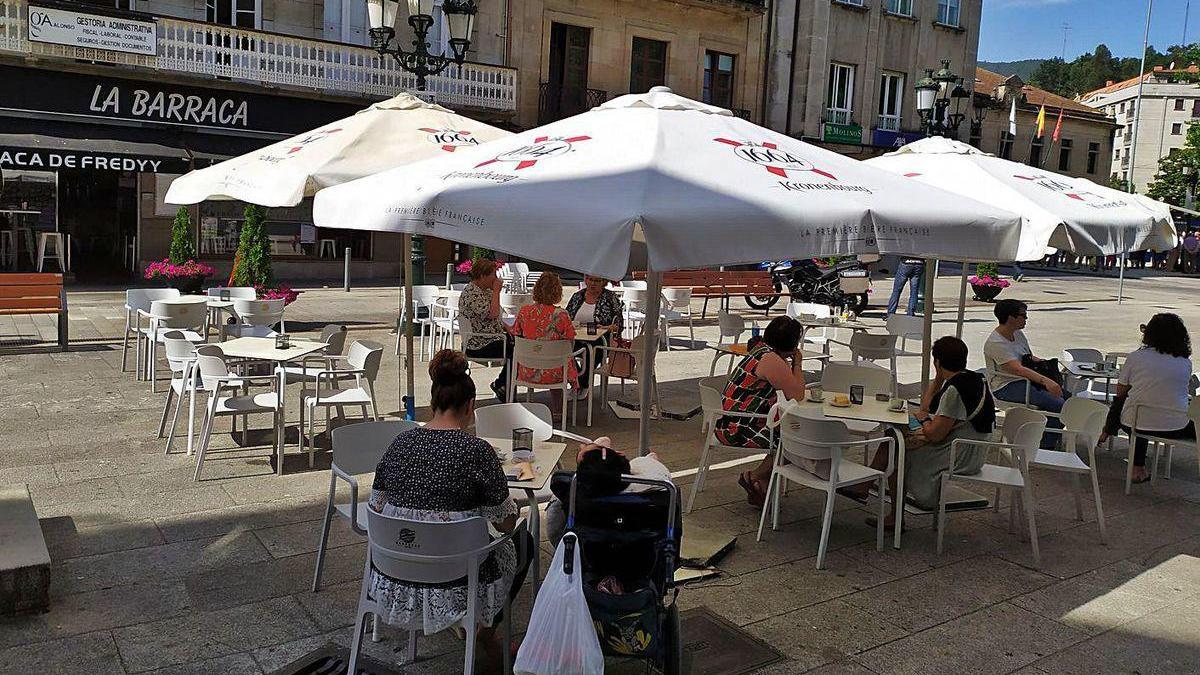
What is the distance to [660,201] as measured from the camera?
3834mm

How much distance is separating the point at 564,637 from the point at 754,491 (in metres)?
3.18

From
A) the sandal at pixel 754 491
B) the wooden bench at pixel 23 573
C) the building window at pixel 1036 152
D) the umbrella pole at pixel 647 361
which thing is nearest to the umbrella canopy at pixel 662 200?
the umbrella pole at pixel 647 361

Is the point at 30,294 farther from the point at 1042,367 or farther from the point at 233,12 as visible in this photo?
the point at 233,12

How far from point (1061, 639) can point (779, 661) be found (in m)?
1.47

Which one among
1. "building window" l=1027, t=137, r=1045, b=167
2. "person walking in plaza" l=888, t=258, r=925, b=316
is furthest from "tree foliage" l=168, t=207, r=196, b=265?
"building window" l=1027, t=137, r=1045, b=167

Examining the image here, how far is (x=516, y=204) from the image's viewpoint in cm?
409

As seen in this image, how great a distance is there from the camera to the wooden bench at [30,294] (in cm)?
1060

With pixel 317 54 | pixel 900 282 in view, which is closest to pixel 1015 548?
pixel 900 282

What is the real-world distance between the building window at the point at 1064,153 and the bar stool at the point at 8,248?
43.1 metres

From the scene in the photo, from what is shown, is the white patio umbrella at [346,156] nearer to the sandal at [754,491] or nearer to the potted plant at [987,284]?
the sandal at [754,491]

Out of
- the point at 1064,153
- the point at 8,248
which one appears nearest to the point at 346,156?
the point at 8,248

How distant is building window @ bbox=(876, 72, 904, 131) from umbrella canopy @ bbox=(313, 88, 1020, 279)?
2767 cm

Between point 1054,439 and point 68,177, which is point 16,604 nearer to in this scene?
point 1054,439

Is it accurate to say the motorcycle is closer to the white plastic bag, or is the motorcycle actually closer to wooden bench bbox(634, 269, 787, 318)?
wooden bench bbox(634, 269, 787, 318)
